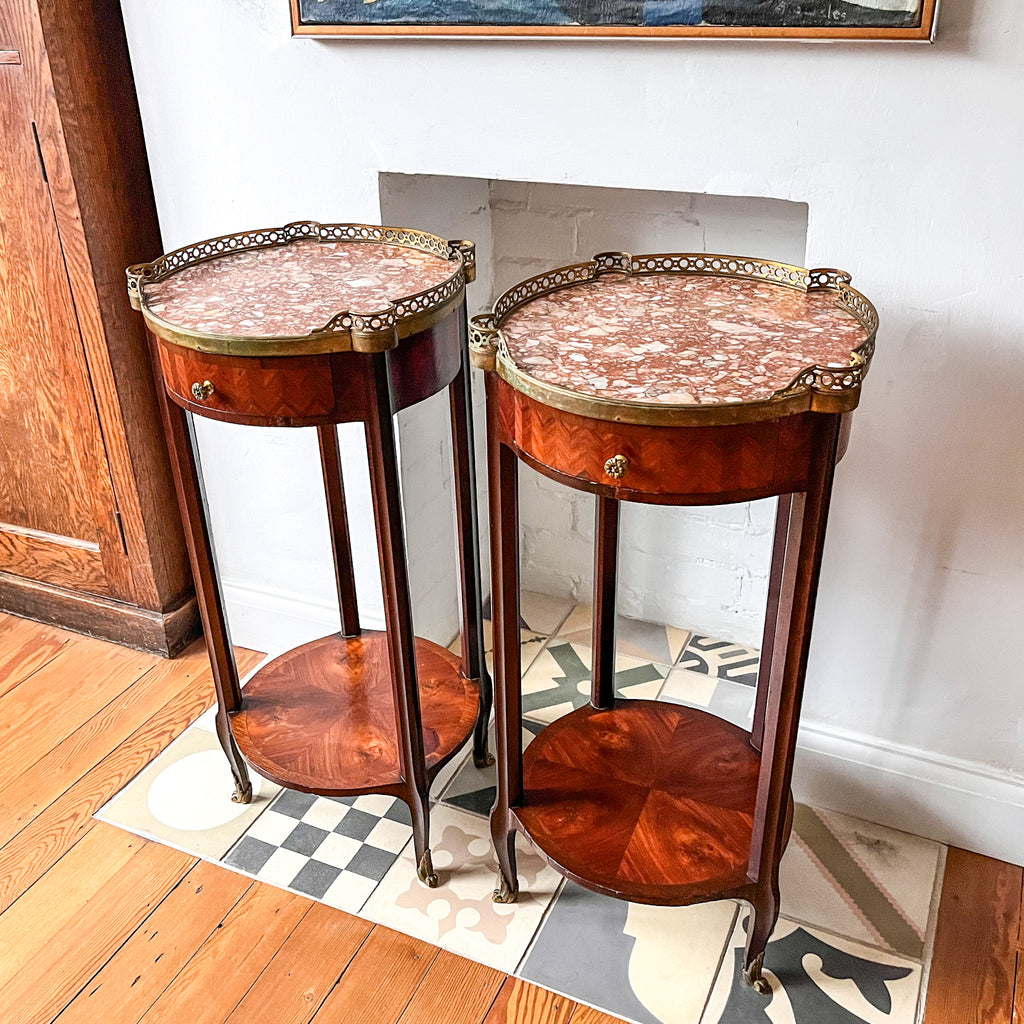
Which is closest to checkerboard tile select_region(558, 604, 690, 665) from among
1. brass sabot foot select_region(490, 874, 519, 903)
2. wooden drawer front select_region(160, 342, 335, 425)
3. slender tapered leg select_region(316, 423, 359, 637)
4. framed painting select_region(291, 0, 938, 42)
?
slender tapered leg select_region(316, 423, 359, 637)

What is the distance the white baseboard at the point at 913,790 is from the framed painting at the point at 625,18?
3.61 feet

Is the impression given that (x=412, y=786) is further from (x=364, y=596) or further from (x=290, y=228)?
(x=290, y=228)

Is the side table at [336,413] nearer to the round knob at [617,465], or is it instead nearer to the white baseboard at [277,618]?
the white baseboard at [277,618]

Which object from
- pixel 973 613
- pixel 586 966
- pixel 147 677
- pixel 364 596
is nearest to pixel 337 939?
pixel 586 966

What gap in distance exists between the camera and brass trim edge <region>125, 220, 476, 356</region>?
3.97ft

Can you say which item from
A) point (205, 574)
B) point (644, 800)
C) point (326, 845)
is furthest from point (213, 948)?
point (644, 800)

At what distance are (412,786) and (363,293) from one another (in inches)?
30.1

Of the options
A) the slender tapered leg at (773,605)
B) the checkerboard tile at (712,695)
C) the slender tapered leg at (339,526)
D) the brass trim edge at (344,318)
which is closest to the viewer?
the brass trim edge at (344,318)

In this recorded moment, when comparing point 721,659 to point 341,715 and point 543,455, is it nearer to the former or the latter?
point 341,715

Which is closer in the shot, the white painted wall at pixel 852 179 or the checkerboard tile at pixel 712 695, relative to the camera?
the white painted wall at pixel 852 179

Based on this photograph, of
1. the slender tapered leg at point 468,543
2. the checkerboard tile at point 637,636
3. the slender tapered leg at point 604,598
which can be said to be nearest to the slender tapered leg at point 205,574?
the slender tapered leg at point 468,543

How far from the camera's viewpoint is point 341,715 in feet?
5.72

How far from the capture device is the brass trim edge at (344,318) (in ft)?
3.97

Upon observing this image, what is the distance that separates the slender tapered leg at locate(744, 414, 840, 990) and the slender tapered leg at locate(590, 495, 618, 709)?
1.23 feet
